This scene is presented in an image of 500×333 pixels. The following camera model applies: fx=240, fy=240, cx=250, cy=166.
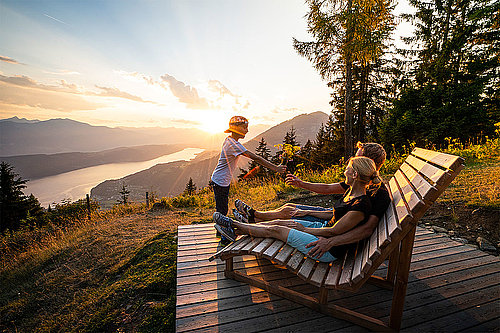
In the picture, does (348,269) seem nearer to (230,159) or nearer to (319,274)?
(319,274)

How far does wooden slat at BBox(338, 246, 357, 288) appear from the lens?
185 cm

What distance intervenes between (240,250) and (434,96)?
18033 millimetres

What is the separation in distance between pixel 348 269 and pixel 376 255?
364mm

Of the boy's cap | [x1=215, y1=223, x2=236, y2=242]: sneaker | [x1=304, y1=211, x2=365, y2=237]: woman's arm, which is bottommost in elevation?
[x1=215, y1=223, x2=236, y2=242]: sneaker

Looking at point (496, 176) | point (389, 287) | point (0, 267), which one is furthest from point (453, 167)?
point (0, 267)

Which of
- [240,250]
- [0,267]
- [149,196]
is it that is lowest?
[0,267]

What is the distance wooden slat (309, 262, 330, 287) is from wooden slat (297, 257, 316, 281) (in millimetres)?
41

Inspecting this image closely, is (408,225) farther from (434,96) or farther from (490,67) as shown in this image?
(490,67)

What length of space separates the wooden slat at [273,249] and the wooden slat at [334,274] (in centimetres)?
52

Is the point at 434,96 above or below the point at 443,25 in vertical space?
below

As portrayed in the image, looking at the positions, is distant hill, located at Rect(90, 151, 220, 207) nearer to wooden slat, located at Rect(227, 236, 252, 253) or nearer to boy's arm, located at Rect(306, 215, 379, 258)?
wooden slat, located at Rect(227, 236, 252, 253)

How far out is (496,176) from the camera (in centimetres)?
573

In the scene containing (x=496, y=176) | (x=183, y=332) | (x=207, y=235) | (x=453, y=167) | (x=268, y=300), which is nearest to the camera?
(x=453, y=167)

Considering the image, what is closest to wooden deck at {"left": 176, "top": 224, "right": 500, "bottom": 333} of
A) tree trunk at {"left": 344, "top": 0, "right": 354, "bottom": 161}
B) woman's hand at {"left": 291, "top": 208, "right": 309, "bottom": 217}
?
woman's hand at {"left": 291, "top": 208, "right": 309, "bottom": 217}
